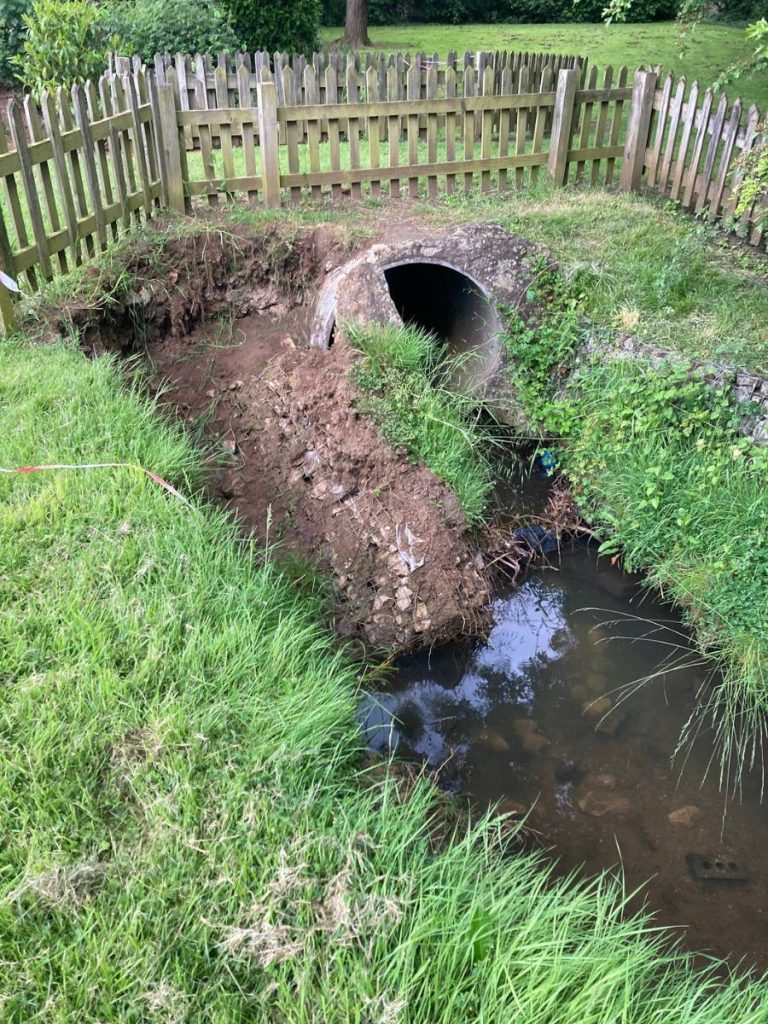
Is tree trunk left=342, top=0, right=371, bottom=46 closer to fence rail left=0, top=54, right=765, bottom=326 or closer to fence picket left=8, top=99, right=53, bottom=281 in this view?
fence rail left=0, top=54, right=765, bottom=326

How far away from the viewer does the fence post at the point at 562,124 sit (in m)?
8.45

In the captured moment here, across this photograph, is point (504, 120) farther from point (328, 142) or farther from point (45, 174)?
point (45, 174)

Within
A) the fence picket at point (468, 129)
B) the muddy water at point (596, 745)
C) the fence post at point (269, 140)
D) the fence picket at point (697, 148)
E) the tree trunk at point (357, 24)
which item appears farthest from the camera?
the tree trunk at point (357, 24)

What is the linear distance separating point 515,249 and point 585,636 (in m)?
3.30

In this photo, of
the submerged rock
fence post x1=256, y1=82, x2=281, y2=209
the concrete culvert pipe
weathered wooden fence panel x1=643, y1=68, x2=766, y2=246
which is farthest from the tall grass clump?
weathered wooden fence panel x1=643, y1=68, x2=766, y2=246

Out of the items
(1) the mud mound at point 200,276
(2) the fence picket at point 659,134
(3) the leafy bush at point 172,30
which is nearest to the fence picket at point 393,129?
(1) the mud mound at point 200,276

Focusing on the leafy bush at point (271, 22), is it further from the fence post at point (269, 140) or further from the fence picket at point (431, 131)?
the fence post at point (269, 140)

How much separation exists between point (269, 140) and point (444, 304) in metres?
2.21

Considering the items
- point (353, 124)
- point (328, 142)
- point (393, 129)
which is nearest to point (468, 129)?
point (393, 129)

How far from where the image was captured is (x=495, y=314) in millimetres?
6504

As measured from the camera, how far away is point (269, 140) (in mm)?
7305

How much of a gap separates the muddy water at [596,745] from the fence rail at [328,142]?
379cm

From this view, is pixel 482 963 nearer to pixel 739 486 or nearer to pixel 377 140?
pixel 739 486

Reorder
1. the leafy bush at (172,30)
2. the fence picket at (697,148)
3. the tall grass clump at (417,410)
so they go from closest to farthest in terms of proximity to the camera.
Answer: the tall grass clump at (417,410)
the fence picket at (697,148)
the leafy bush at (172,30)
